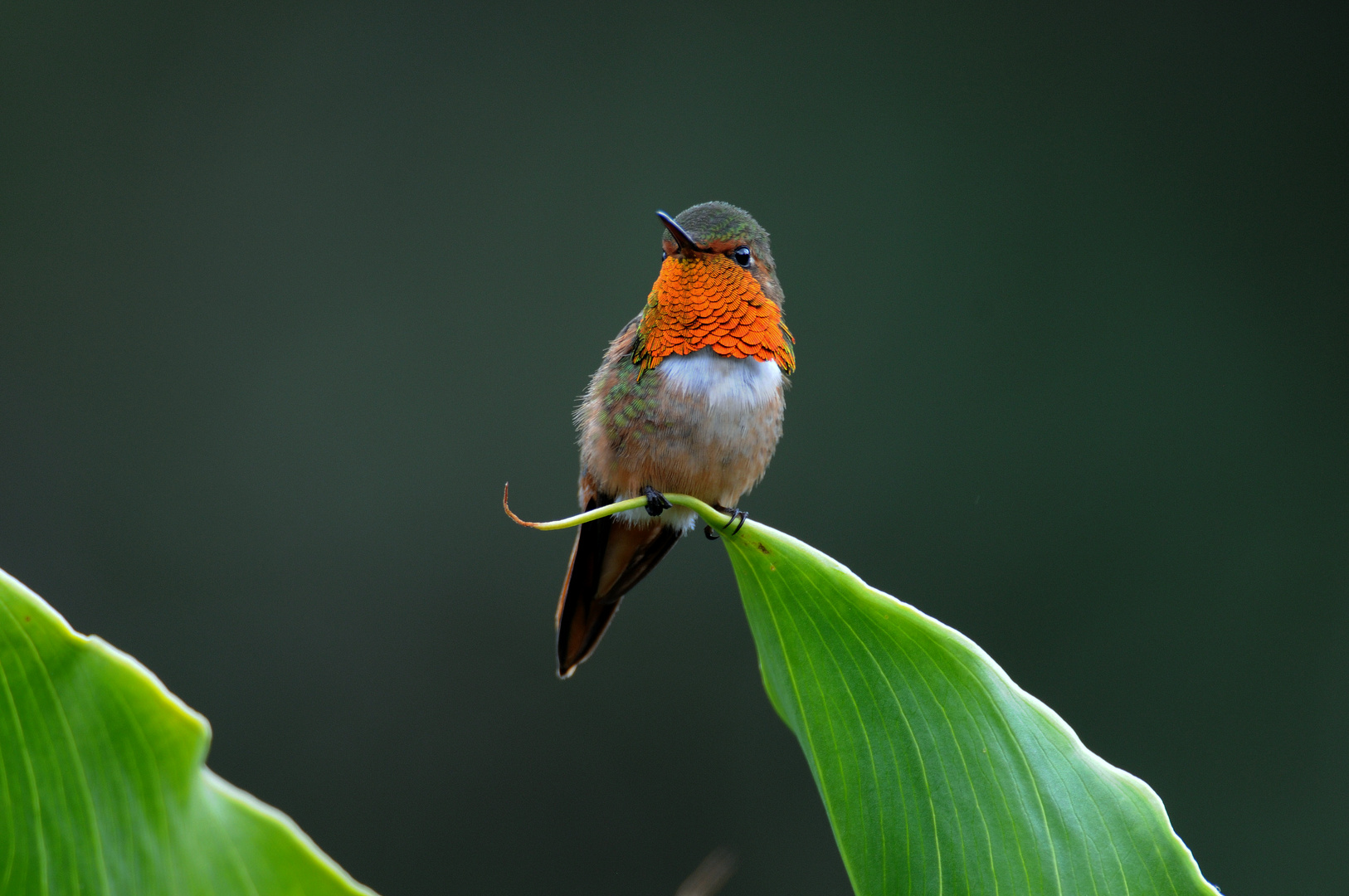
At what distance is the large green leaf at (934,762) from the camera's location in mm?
700

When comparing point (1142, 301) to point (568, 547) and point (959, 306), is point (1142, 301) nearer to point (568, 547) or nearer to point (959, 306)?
point (959, 306)

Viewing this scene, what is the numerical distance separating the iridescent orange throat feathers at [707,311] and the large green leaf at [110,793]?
2.99ft

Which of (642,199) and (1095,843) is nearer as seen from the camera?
(1095,843)

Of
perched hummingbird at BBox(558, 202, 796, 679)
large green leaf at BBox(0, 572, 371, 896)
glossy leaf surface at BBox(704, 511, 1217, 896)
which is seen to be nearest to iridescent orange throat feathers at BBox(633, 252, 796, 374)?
perched hummingbird at BBox(558, 202, 796, 679)

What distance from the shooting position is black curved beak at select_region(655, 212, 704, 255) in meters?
1.30

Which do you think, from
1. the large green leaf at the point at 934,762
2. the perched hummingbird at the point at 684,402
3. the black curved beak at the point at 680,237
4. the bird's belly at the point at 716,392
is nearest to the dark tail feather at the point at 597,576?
the perched hummingbird at the point at 684,402

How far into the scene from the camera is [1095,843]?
707mm

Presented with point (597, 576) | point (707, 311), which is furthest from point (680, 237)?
point (597, 576)

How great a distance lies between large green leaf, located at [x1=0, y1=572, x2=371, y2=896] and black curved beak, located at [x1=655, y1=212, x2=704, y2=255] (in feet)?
2.90

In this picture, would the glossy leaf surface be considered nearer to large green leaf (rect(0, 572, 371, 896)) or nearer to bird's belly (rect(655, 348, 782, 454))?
large green leaf (rect(0, 572, 371, 896))

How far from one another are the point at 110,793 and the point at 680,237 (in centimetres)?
94

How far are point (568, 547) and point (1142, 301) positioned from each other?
2.08 m

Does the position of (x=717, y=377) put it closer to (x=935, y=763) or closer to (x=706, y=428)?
(x=706, y=428)

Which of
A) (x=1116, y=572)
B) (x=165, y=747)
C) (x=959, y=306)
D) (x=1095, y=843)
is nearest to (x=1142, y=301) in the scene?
(x=959, y=306)
